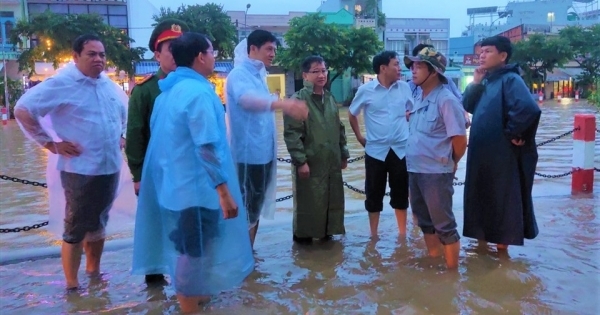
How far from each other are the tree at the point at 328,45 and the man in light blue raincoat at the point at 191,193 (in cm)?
3150

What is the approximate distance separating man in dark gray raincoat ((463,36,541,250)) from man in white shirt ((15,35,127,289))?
2.68 metres

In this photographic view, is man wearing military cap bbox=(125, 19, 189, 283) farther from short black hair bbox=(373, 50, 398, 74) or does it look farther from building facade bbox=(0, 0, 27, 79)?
building facade bbox=(0, 0, 27, 79)

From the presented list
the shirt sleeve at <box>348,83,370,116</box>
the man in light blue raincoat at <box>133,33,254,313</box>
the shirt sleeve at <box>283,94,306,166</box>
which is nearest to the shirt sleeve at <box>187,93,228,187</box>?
the man in light blue raincoat at <box>133,33,254,313</box>

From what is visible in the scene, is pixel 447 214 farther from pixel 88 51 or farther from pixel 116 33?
pixel 116 33

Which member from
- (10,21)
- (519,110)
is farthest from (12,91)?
(519,110)

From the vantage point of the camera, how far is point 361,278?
3902 mm

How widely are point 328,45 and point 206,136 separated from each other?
32710 mm

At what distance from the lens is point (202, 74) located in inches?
126

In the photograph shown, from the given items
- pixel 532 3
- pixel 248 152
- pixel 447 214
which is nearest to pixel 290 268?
pixel 248 152

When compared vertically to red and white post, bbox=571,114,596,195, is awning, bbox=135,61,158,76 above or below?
above

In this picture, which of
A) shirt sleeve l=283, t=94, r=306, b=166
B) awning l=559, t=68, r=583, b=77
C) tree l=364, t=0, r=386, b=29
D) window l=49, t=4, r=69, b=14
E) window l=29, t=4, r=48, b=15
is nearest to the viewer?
shirt sleeve l=283, t=94, r=306, b=166

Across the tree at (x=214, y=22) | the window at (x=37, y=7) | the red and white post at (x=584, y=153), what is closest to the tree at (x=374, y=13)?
the tree at (x=214, y=22)

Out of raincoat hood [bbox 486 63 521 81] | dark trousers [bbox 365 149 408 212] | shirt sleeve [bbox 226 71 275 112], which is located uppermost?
raincoat hood [bbox 486 63 521 81]

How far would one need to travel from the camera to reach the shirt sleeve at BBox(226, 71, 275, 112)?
3.67 meters
